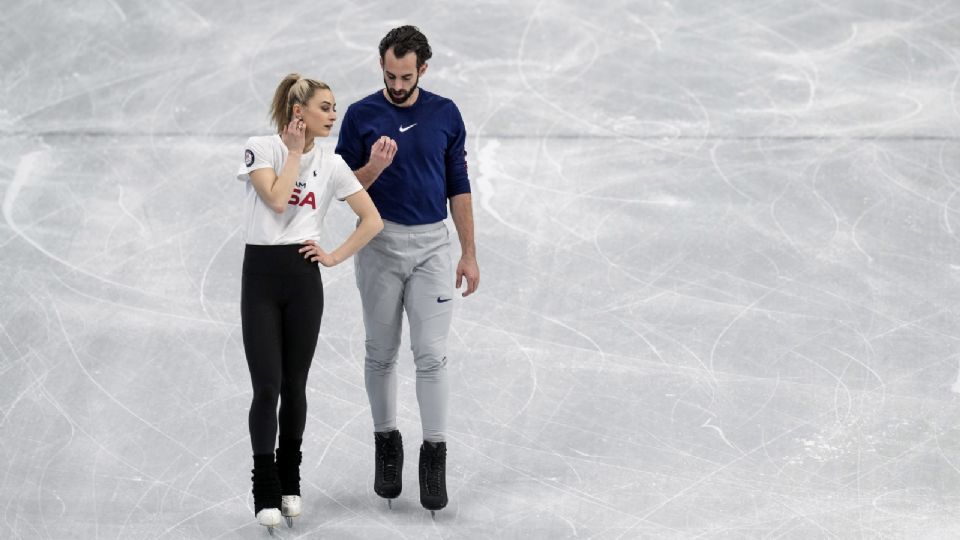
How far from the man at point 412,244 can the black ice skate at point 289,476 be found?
0.29 m

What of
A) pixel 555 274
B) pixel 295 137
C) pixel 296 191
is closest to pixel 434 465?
pixel 296 191

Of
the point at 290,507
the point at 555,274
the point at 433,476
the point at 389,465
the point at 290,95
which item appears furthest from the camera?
the point at 555,274

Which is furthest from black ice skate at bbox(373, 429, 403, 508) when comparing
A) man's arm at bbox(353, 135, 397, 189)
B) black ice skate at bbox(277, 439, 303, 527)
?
man's arm at bbox(353, 135, 397, 189)

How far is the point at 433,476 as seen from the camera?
4293 millimetres

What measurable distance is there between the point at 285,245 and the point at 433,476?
905 millimetres

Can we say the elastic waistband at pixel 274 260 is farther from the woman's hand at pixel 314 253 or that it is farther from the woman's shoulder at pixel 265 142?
the woman's shoulder at pixel 265 142

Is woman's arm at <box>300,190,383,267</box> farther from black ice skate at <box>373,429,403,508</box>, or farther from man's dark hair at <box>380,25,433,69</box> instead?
black ice skate at <box>373,429,403,508</box>

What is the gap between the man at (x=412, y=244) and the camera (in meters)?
4.26

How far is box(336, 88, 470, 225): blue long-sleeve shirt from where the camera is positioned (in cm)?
426

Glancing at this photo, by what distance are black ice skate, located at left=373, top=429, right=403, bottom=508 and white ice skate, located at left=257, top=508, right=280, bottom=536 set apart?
0.41 meters

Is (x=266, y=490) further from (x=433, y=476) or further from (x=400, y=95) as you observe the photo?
(x=400, y=95)

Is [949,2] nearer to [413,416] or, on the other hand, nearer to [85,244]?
[413,416]

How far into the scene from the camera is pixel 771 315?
542 centimetres

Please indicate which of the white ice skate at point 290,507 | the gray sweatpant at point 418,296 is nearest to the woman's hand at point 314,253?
the gray sweatpant at point 418,296
